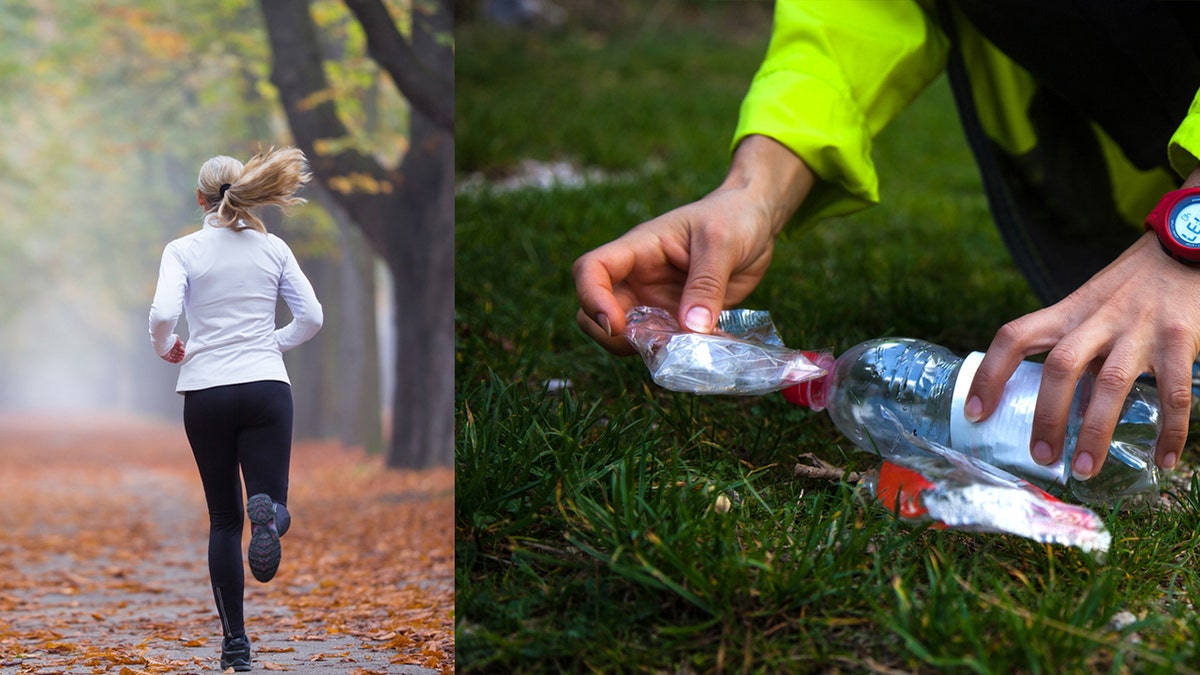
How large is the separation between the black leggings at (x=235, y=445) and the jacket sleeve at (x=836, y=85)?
4.71 ft

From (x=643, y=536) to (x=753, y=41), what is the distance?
12549mm

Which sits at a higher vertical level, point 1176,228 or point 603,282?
point 1176,228

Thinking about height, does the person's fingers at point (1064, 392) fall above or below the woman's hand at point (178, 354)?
below

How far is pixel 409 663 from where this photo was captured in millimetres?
1862

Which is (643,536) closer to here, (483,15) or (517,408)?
(517,408)

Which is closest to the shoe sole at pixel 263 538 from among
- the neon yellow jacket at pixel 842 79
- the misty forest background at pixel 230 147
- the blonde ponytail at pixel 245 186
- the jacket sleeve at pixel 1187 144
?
the blonde ponytail at pixel 245 186

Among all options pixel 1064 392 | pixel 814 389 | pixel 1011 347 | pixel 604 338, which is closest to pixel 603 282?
pixel 604 338

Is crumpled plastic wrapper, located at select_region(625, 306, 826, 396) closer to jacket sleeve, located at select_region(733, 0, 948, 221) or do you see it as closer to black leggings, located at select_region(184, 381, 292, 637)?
jacket sleeve, located at select_region(733, 0, 948, 221)

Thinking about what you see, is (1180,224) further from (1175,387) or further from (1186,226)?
(1175,387)

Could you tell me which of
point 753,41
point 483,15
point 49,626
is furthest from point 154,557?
point 753,41

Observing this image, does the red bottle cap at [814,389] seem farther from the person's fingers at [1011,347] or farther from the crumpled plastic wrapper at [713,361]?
the person's fingers at [1011,347]

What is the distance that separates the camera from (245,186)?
1.56 m

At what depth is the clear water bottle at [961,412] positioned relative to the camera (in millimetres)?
2012

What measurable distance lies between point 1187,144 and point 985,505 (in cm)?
90
